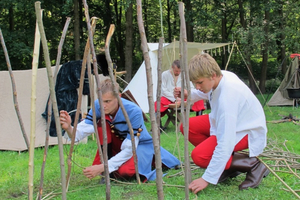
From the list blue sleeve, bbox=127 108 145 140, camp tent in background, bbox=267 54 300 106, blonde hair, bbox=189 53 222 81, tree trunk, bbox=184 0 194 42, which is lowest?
camp tent in background, bbox=267 54 300 106

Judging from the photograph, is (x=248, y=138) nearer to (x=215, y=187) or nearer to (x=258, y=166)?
(x=258, y=166)

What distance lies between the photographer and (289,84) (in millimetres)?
7797

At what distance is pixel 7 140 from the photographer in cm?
433

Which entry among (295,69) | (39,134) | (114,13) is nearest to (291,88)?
(295,69)

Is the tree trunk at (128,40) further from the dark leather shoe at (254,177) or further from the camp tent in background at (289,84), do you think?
the dark leather shoe at (254,177)

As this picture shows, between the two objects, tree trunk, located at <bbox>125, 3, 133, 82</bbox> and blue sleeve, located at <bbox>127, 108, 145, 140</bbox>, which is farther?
tree trunk, located at <bbox>125, 3, 133, 82</bbox>

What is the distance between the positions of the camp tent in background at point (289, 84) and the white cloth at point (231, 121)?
608 centimetres

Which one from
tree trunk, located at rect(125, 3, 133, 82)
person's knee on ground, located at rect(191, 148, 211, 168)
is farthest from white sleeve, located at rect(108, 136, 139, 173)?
tree trunk, located at rect(125, 3, 133, 82)

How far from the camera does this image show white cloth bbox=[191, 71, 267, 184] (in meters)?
2.04

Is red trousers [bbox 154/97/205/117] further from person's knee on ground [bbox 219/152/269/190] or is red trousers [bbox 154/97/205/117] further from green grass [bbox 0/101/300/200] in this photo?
person's knee on ground [bbox 219/152/269/190]

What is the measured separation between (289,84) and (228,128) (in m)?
6.43

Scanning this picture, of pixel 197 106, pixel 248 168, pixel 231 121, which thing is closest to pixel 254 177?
pixel 248 168

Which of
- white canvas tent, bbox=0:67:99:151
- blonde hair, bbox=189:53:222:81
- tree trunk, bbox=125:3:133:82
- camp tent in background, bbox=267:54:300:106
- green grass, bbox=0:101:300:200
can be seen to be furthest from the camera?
tree trunk, bbox=125:3:133:82

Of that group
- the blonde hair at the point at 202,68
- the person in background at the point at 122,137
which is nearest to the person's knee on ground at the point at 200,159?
the person in background at the point at 122,137
